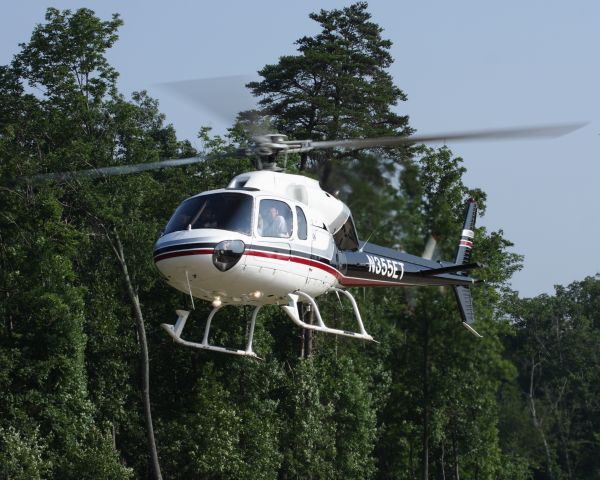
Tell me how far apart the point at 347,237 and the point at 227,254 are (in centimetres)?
405

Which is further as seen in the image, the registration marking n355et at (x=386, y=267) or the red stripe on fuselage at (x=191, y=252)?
the registration marking n355et at (x=386, y=267)

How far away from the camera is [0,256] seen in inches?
1378

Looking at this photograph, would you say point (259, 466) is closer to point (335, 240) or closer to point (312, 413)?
point (312, 413)

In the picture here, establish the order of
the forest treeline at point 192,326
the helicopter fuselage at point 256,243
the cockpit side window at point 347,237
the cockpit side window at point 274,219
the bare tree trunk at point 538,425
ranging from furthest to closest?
1. the bare tree trunk at point 538,425
2. the forest treeline at point 192,326
3. the cockpit side window at point 347,237
4. the cockpit side window at point 274,219
5. the helicopter fuselage at point 256,243

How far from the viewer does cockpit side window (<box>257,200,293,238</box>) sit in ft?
68.8

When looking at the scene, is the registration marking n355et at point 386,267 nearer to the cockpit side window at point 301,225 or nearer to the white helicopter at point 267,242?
the white helicopter at point 267,242

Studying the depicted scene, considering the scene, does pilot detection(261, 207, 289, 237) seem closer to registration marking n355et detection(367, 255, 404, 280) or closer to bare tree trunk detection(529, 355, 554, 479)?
registration marking n355et detection(367, 255, 404, 280)

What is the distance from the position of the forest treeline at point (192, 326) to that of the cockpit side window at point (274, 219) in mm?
5402

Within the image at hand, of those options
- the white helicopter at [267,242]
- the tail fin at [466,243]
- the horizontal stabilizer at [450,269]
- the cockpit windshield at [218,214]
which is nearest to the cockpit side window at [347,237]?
the white helicopter at [267,242]

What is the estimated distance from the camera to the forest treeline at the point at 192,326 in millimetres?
33594

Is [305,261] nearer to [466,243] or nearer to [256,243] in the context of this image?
[256,243]

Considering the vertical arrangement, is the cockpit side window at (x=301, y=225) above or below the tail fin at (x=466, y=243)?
below

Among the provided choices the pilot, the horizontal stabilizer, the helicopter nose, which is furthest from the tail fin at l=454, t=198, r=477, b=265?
the helicopter nose

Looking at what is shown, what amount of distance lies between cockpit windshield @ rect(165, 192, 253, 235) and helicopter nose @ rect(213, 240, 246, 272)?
0.33 m
